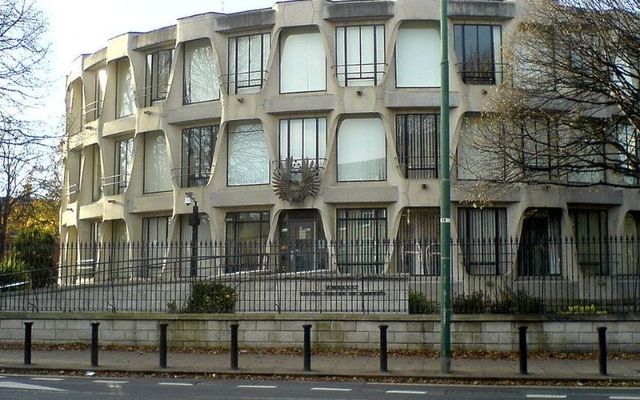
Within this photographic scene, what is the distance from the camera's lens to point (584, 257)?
2808cm

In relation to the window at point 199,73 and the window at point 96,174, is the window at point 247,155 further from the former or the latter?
the window at point 96,174

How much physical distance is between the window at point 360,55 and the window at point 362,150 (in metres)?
1.78

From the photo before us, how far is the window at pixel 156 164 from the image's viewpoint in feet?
119

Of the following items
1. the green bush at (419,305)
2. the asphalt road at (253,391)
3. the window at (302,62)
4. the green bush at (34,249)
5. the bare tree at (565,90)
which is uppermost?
the window at (302,62)

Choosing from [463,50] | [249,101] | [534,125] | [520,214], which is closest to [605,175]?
[520,214]

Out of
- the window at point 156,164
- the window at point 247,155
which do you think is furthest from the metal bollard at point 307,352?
the window at point 156,164

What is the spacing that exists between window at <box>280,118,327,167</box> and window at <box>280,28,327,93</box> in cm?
142

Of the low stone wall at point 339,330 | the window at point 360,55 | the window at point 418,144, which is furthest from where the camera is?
the window at point 360,55

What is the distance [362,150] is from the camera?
32.6m

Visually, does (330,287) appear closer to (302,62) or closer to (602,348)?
(602,348)

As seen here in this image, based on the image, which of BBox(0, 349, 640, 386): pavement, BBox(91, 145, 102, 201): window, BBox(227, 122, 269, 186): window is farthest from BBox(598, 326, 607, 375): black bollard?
BBox(91, 145, 102, 201): window

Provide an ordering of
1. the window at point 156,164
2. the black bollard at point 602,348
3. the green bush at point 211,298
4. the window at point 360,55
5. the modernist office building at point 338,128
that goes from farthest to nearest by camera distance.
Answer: the window at point 156,164, the window at point 360,55, the modernist office building at point 338,128, the green bush at point 211,298, the black bollard at point 602,348

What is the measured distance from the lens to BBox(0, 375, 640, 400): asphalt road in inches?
484

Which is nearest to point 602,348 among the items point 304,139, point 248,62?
point 304,139
